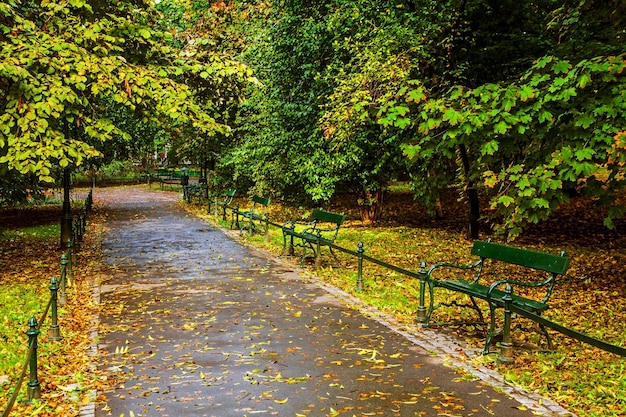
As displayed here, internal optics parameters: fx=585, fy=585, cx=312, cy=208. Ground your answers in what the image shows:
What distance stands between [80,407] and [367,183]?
13527 millimetres

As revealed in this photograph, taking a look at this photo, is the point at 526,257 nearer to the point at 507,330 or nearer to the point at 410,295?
the point at 507,330

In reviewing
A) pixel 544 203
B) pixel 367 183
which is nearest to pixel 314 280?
pixel 544 203

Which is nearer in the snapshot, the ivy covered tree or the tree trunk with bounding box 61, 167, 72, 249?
the ivy covered tree

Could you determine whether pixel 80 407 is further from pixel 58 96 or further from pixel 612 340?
pixel 612 340

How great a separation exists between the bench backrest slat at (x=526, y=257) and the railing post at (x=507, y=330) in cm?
83

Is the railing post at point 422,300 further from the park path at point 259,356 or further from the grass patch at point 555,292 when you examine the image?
the park path at point 259,356

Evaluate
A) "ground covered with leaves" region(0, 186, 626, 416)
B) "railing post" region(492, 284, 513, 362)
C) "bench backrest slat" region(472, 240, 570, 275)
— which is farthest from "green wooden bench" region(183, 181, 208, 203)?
"railing post" region(492, 284, 513, 362)

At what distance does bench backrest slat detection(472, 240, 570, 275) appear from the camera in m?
6.57

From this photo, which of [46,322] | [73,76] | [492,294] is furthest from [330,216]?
[46,322]

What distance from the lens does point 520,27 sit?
14.5 metres

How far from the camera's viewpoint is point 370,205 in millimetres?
18750

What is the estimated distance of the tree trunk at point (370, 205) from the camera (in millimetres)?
18578

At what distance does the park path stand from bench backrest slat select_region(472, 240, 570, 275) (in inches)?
67.0

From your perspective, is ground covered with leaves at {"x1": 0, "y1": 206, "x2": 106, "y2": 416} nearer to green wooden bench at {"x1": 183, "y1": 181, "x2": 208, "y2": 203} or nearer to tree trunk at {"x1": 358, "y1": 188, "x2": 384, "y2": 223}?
tree trunk at {"x1": 358, "y1": 188, "x2": 384, "y2": 223}
